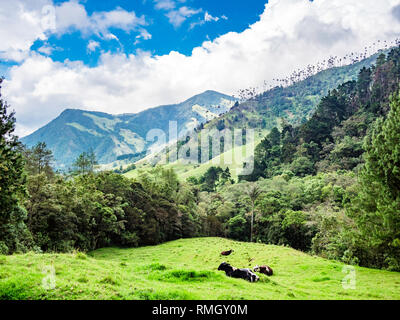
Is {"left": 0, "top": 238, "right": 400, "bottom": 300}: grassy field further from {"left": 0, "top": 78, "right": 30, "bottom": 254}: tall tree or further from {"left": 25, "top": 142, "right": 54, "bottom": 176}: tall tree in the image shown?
{"left": 25, "top": 142, "right": 54, "bottom": 176}: tall tree

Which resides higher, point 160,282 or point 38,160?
point 38,160

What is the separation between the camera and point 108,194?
45.9 metres

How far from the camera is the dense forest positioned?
2133 cm

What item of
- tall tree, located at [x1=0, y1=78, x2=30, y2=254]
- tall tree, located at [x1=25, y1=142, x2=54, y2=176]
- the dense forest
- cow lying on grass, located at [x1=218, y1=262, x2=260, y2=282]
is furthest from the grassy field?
tall tree, located at [x1=25, y1=142, x2=54, y2=176]

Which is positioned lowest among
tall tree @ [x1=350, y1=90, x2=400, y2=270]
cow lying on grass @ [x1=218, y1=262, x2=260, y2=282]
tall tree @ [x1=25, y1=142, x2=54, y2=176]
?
cow lying on grass @ [x1=218, y1=262, x2=260, y2=282]

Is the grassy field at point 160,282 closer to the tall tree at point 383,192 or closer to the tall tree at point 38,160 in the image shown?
the tall tree at point 383,192

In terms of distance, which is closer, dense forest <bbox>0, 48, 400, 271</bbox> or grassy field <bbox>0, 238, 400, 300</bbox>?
grassy field <bbox>0, 238, 400, 300</bbox>

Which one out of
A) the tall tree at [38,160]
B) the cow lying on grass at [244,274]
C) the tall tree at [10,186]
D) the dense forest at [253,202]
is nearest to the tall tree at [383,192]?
the dense forest at [253,202]

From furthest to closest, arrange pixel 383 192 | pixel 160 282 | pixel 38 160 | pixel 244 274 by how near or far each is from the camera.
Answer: pixel 38 160
pixel 383 192
pixel 244 274
pixel 160 282

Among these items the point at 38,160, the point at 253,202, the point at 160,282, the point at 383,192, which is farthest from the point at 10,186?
the point at 253,202

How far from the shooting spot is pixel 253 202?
64.2 metres

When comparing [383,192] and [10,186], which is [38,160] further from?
[383,192]

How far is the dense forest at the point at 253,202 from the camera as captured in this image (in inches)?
840
